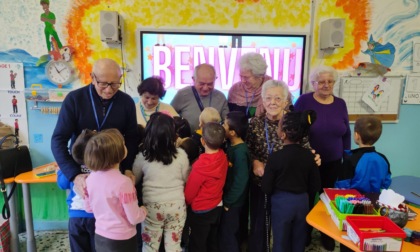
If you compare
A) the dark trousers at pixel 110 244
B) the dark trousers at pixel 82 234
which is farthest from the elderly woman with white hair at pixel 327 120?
the dark trousers at pixel 82 234

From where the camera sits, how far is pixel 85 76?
110 inches

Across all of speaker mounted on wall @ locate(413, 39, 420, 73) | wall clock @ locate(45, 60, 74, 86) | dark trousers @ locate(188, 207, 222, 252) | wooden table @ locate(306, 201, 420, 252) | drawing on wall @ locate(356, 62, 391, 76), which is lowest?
dark trousers @ locate(188, 207, 222, 252)

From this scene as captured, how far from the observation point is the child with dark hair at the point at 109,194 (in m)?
1.44

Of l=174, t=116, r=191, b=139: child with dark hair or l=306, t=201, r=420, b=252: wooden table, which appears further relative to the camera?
l=174, t=116, r=191, b=139: child with dark hair

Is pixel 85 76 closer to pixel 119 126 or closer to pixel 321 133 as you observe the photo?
pixel 119 126

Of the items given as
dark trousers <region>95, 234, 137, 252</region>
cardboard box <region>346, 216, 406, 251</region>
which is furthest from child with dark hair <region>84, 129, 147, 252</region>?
cardboard box <region>346, 216, 406, 251</region>

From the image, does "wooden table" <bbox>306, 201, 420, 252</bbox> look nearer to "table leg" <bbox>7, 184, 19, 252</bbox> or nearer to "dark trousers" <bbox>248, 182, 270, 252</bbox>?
"dark trousers" <bbox>248, 182, 270, 252</bbox>

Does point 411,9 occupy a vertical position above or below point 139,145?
above

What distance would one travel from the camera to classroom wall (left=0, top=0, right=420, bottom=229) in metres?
2.67

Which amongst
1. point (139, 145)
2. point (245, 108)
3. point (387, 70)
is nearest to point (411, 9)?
point (387, 70)

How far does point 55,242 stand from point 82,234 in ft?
4.46

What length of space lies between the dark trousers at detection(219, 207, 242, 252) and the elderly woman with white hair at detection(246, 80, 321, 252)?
15 centimetres

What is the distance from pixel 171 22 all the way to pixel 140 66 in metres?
0.52

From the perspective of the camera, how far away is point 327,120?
2293 mm
